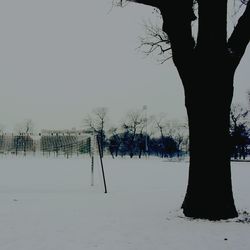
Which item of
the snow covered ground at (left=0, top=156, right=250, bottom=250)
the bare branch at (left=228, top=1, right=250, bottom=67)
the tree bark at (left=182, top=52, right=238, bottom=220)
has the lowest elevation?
the snow covered ground at (left=0, top=156, right=250, bottom=250)

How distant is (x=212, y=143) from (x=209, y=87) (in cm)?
127

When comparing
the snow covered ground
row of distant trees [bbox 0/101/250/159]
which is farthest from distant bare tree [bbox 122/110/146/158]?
the snow covered ground

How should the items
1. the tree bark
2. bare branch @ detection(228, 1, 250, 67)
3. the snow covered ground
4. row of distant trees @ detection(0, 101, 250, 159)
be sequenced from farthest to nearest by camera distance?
row of distant trees @ detection(0, 101, 250, 159) < bare branch @ detection(228, 1, 250, 67) < the tree bark < the snow covered ground

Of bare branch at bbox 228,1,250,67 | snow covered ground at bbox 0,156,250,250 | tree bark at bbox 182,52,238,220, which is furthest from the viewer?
bare branch at bbox 228,1,250,67

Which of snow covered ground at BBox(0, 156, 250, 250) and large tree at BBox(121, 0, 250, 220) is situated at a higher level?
large tree at BBox(121, 0, 250, 220)

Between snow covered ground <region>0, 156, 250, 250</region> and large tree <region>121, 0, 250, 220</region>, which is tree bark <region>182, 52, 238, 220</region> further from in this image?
snow covered ground <region>0, 156, 250, 250</region>

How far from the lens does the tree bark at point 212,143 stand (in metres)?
9.70

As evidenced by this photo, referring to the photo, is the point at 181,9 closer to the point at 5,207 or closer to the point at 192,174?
the point at 192,174

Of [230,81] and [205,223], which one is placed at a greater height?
[230,81]

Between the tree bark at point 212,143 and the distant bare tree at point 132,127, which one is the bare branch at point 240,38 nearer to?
Answer: the tree bark at point 212,143

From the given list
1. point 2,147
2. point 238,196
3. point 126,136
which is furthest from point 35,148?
point 126,136

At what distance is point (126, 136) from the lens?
338ft

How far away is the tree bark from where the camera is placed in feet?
31.8

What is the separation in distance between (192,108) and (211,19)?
2.04 meters
